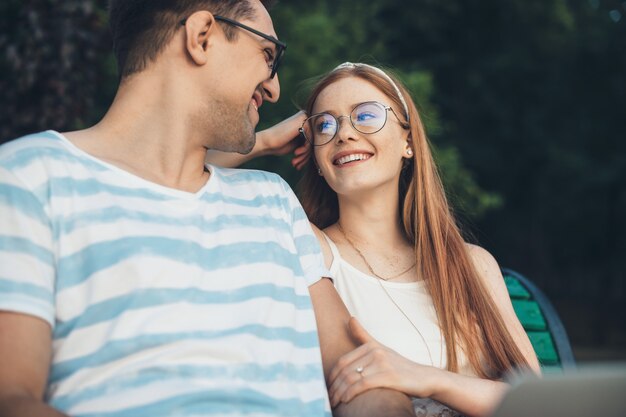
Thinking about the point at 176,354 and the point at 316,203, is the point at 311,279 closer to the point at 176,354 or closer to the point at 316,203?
the point at 176,354

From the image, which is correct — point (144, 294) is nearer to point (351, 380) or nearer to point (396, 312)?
point (351, 380)

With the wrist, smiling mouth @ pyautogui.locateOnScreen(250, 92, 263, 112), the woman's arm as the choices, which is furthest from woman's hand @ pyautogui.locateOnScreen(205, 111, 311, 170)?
the wrist

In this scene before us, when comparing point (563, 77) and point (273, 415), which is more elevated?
point (563, 77)

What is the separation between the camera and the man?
1.68m

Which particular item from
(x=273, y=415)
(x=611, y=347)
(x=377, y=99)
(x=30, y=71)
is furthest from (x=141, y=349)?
(x=611, y=347)

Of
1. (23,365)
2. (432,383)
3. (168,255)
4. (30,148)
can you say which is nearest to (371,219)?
(432,383)

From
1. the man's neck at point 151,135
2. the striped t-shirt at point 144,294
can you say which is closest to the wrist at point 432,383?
the striped t-shirt at point 144,294

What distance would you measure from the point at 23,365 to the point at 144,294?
32cm

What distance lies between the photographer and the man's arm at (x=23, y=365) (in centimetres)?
152

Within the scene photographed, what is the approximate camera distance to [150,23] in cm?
213

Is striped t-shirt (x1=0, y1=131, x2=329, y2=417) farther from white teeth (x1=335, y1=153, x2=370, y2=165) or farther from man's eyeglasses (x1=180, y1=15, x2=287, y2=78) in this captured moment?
white teeth (x1=335, y1=153, x2=370, y2=165)

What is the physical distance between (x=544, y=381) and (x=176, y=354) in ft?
3.24

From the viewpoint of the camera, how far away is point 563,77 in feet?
58.0

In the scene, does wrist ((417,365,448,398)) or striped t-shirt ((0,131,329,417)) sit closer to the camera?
striped t-shirt ((0,131,329,417))
